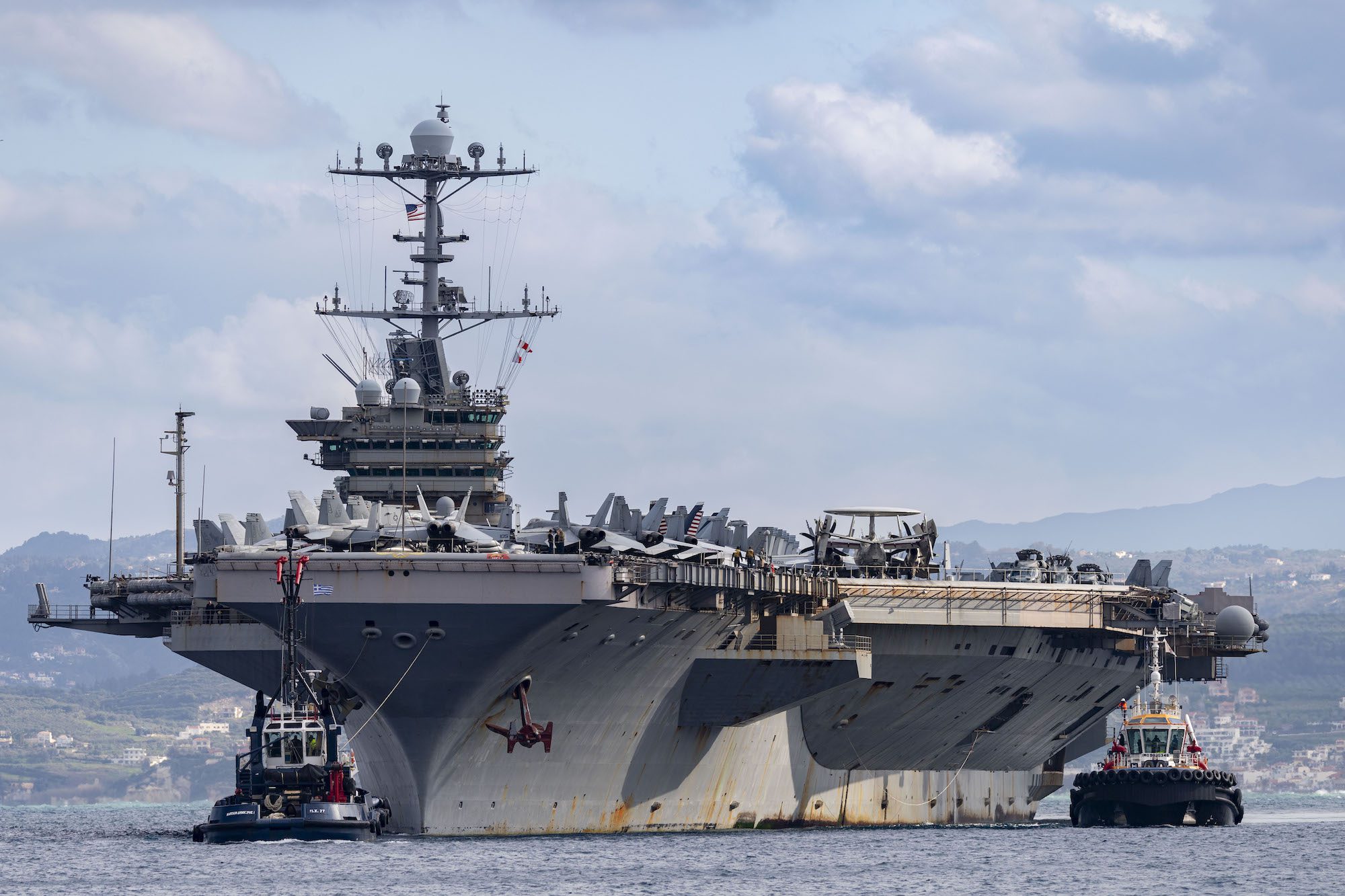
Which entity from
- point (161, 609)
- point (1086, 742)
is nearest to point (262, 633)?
point (161, 609)

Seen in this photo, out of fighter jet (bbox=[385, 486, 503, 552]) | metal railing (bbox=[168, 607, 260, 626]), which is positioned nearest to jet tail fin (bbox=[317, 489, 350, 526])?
metal railing (bbox=[168, 607, 260, 626])

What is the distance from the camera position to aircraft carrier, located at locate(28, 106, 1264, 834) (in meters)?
39.7

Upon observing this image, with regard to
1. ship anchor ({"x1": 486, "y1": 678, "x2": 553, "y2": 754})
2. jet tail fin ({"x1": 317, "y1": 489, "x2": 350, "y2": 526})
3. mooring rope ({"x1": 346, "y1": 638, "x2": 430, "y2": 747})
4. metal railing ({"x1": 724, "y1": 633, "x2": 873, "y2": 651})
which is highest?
jet tail fin ({"x1": 317, "y1": 489, "x2": 350, "y2": 526})

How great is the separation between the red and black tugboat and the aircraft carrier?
0.58m

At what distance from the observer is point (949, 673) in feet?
169

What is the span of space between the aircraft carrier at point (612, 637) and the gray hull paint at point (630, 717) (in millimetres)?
62

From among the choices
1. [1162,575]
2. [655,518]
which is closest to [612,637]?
[655,518]

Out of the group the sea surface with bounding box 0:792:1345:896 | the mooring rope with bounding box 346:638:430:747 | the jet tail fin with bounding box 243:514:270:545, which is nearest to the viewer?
the sea surface with bounding box 0:792:1345:896

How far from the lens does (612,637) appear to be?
4088cm

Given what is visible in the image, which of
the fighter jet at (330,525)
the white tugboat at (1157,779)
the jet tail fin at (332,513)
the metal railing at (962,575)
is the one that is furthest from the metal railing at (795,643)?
the white tugboat at (1157,779)

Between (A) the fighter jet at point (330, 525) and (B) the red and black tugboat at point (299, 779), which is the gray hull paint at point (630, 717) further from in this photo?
(A) the fighter jet at point (330, 525)

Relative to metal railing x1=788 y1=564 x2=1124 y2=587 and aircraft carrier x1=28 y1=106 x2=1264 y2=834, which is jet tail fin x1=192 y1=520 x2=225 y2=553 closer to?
aircraft carrier x1=28 y1=106 x2=1264 y2=834

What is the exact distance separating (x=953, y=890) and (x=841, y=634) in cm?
1010

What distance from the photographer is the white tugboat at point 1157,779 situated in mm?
54125
